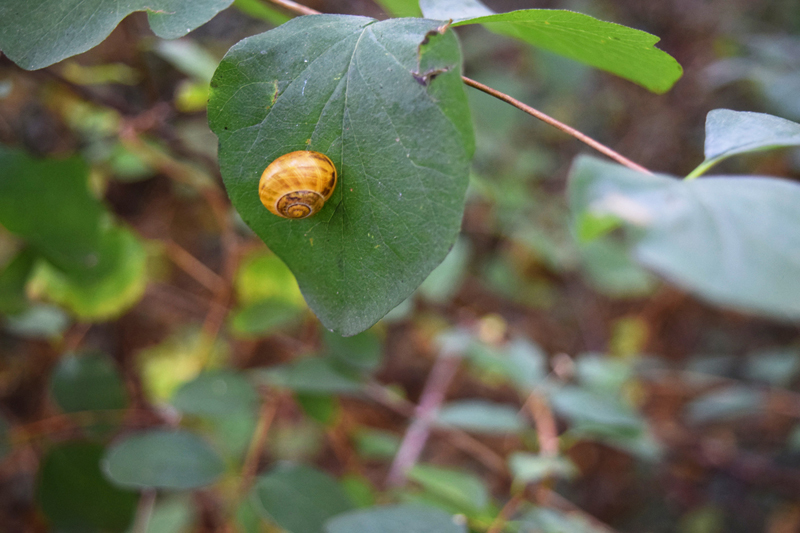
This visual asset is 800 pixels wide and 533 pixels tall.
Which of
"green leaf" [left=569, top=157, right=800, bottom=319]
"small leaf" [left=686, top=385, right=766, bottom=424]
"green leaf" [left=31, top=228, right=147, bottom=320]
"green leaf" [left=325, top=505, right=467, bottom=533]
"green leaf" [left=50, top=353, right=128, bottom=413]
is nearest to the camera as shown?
"green leaf" [left=569, top=157, right=800, bottom=319]

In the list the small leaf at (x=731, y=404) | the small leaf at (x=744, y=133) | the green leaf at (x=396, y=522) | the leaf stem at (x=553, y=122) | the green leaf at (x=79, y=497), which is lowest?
the small leaf at (x=731, y=404)

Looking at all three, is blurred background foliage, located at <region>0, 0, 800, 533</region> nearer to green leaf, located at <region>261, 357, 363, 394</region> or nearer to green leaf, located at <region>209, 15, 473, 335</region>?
green leaf, located at <region>261, 357, 363, 394</region>

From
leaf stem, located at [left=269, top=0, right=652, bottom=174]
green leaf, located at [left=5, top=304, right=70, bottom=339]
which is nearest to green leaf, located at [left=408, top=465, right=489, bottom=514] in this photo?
leaf stem, located at [left=269, top=0, right=652, bottom=174]

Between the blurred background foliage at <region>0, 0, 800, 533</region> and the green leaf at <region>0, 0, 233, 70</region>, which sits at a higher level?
the green leaf at <region>0, 0, 233, 70</region>

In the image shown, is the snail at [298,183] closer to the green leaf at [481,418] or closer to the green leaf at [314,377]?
the green leaf at [314,377]

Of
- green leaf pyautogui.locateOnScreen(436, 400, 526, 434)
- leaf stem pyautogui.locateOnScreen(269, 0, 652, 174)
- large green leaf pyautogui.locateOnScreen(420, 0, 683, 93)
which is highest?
large green leaf pyautogui.locateOnScreen(420, 0, 683, 93)

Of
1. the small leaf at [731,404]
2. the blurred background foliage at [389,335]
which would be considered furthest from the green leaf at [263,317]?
the small leaf at [731,404]

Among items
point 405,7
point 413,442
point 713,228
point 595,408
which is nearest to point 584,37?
point 713,228

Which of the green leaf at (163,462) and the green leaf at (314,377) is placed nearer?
the green leaf at (163,462)
